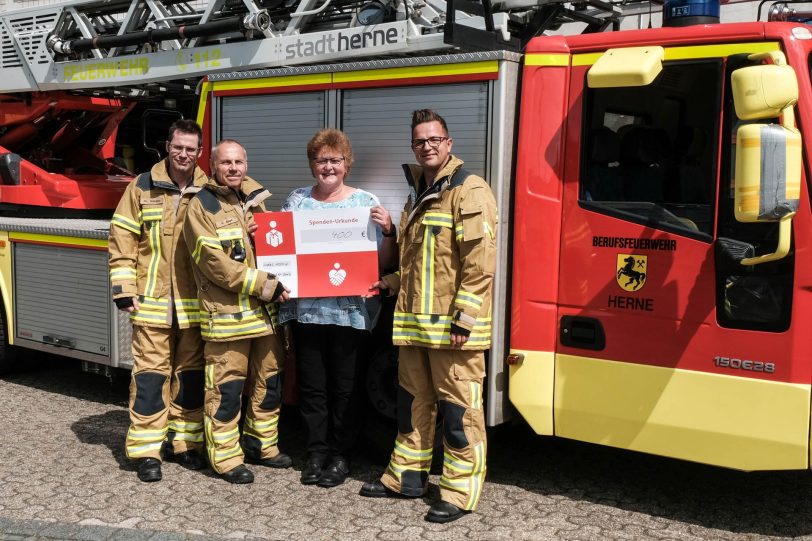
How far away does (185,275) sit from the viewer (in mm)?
4824

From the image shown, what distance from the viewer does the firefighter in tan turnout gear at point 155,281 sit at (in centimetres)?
480

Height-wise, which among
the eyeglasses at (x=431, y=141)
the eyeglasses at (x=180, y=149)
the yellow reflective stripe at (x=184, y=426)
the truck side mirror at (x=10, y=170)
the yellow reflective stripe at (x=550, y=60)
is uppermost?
the yellow reflective stripe at (x=550, y=60)

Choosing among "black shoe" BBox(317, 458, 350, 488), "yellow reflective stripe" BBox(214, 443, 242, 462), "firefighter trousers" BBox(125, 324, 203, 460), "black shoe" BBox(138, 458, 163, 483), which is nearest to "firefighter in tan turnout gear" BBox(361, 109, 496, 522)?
"black shoe" BBox(317, 458, 350, 488)

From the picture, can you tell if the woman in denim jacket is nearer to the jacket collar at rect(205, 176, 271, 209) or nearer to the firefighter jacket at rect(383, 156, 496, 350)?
the jacket collar at rect(205, 176, 271, 209)

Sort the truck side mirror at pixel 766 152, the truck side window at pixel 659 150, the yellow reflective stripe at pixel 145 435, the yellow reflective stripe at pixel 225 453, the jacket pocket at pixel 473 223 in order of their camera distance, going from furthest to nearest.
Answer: the yellow reflective stripe at pixel 145 435, the yellow reflective stripe at pixel 225 453, the jacket pocket at pixel 473 223, the truck side window at pixel 659 150, the truck side mirror at pixel 766 152

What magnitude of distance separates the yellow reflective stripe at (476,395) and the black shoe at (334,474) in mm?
939

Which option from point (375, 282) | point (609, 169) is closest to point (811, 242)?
point (609, 169)

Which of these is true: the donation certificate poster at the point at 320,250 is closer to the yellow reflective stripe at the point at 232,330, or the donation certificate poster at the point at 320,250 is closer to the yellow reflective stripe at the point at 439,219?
the yellow reflective stripe at the point at 232,330

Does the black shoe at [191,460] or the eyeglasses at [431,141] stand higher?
the eyeglasses at [431,141]

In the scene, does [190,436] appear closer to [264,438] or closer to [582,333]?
[264,438]

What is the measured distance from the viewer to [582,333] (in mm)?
4180

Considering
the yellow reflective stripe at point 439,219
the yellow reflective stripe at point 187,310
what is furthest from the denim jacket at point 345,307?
the yellow reflective stripe at point 187,310

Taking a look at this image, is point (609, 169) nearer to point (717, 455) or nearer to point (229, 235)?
point (717, 455)

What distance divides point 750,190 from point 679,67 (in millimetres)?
772
